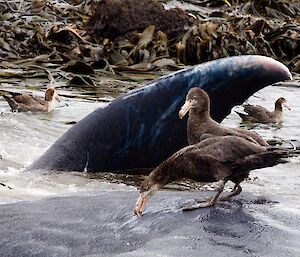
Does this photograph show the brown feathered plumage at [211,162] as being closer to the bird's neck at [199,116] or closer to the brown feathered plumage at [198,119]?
the brown feathered plumage at [198,119]

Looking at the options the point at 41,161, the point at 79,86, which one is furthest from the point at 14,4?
the point at 41,161

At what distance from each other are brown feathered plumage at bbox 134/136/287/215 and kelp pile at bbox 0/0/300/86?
25.2ft

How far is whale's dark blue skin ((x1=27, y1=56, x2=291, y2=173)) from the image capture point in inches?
190

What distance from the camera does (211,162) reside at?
3.07m

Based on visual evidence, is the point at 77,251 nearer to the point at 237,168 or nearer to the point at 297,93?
the point at 237,168

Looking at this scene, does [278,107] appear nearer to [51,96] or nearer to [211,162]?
[51,96]

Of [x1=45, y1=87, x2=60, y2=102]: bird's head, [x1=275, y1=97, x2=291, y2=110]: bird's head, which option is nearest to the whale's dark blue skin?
[x1=45, y1=87, x2=60, y2=102]: bird's head

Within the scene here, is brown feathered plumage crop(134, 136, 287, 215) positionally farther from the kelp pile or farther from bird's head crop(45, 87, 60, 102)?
the kelp pile

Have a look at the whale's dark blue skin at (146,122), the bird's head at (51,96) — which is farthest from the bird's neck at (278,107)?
the whale's dark blue skin at (146,122)

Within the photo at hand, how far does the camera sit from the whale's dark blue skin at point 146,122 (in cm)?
482

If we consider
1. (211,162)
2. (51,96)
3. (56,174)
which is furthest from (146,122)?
(51,96)

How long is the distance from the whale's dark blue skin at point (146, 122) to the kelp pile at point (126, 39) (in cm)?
582

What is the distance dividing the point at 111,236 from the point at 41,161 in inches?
90.8

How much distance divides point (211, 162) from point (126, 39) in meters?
9.71
